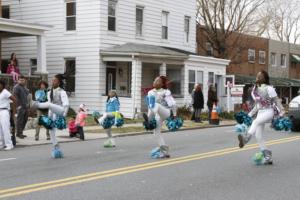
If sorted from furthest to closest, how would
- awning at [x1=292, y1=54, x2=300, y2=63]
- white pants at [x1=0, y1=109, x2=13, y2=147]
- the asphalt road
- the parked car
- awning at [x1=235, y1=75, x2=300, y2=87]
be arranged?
awning at [x1=292, y1=54, x2=300, y2=63], awning at [x1=235, y1=75, x2=300, y2=87], the parked car, white pants at [x1=0, y1=109, x2=13, y2=147], the asphalt road

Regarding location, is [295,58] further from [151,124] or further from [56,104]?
[56,104]

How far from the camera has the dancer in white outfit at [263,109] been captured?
37.9 ft

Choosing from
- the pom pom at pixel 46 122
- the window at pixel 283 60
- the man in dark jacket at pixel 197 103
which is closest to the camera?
the pom pom at pixel 46 122

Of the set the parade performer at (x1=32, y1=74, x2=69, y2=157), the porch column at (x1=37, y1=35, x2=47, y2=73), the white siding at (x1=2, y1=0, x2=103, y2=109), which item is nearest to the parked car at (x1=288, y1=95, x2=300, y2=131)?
the parade performer at (x1=32, y1=74, x2=69, y2=157)

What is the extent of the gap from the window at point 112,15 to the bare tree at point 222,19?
14.7m

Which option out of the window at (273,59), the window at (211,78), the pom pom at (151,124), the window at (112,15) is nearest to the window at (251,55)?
the window at (273,59)

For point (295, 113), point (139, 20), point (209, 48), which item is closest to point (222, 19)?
point (209, 48)

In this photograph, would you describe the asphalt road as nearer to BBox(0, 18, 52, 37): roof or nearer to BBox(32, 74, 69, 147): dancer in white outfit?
BBox(32, 74, 69, 147): dancer in white outfit

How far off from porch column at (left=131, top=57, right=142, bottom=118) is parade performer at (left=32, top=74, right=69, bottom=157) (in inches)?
592

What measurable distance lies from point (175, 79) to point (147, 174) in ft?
73.5

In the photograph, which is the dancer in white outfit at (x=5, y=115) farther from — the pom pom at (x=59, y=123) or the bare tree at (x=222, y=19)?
the bare tree at (x=222, y=19)

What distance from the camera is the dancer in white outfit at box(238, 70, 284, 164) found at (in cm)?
1154

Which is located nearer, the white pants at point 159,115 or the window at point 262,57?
the white pants at point 159,115

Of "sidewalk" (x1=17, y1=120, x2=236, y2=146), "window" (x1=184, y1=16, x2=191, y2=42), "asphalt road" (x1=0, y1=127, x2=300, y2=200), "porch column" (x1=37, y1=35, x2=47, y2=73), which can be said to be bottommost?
"sidewalk" (x1=17, y1=120, x2=236, y2=146)
